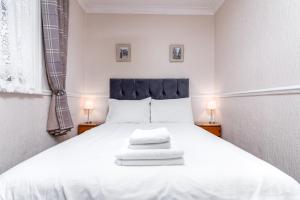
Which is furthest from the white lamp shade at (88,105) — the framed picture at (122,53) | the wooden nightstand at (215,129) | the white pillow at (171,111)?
the wooden nightstand at (215,129)

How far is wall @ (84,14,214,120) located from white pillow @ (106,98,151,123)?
48 centimetres

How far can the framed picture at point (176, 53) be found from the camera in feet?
12.3

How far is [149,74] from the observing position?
3752mm

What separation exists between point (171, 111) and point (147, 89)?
604 millimetres

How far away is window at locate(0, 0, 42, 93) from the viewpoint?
1.58m

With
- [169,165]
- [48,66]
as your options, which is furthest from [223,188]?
[48,66]

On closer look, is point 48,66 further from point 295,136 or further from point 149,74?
point 295,136

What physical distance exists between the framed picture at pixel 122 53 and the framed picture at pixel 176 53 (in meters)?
0.65

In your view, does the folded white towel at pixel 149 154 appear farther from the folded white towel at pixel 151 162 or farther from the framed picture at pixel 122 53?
the framed picture at pixel 122 53

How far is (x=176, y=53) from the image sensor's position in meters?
3.74

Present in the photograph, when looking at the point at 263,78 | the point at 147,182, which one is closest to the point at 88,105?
the point at 263,78

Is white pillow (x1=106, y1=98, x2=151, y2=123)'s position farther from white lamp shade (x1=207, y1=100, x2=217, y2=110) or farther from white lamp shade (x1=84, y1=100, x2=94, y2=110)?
white lamp shade (x1=207, y1=100, x2=217, y2=110)

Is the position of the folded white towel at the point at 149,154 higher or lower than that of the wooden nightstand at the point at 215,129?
higher

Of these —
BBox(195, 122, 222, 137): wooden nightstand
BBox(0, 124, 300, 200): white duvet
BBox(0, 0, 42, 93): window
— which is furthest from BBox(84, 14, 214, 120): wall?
BBox(0, 124, 300, 200): white duvet
